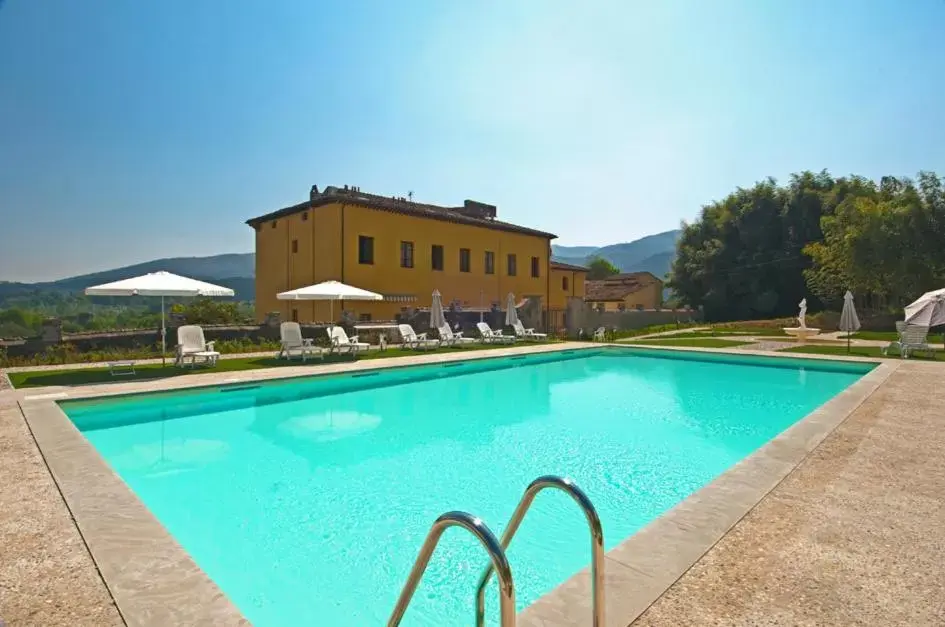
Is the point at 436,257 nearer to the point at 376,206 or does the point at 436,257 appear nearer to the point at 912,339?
the point at 376,206

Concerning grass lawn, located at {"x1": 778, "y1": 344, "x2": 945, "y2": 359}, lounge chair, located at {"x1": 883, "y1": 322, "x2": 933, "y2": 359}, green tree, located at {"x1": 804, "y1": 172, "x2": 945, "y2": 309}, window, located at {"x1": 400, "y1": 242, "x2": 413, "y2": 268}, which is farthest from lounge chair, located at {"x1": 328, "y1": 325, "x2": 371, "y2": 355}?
green tree, located at {"x1": 804, "y1": 172, "x2": 945, "y2": 309}

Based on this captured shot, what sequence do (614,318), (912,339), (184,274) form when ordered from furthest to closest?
(184,274) < (614,318) < (912,339)

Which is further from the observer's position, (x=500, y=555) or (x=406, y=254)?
(x=406, y=254)

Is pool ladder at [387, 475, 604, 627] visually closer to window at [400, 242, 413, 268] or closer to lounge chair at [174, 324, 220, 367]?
lounge chair at [174, 324, 220, 367]

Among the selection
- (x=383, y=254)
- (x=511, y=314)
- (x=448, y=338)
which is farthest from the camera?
(x=383, y=254)

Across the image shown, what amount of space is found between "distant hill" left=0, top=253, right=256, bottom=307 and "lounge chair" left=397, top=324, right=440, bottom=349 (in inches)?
297

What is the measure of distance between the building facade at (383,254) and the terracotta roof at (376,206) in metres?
0.05

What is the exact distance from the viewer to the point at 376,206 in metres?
22.8

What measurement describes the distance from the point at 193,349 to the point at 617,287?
130ft

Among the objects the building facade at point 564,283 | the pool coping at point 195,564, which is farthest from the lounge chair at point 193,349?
the building facade at point 564,283

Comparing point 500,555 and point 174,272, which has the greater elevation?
point 174,272

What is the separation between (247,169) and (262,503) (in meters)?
17.8

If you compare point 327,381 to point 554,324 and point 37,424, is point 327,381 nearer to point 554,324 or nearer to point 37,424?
point 37,424

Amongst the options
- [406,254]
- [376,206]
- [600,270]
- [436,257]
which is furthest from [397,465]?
[600,270]
